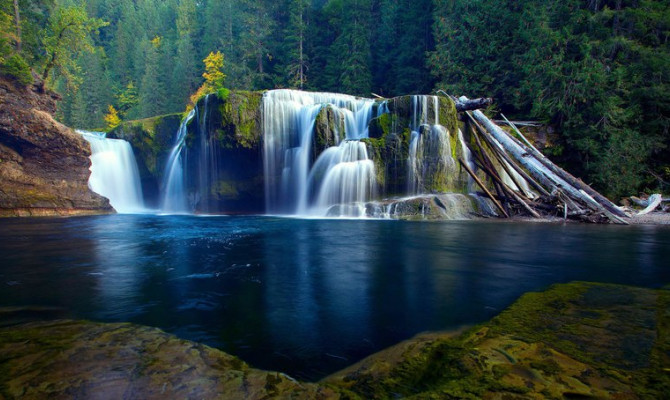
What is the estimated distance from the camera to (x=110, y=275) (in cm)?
568

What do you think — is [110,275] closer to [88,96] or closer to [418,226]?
[418,226]

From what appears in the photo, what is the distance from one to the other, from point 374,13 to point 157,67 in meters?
33.5

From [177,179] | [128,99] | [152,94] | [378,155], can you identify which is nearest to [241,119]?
[177,179]

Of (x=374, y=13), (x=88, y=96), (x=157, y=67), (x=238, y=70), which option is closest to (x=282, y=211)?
(x=238, y=70)

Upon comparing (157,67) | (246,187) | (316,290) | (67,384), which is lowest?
(316,290)

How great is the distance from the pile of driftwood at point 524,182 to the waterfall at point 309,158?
5.31m

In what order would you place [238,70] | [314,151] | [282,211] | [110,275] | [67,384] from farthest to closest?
1. [238,70]
2. [282,211]
3. [314,151]
4. [110,275]
5. [67,384]

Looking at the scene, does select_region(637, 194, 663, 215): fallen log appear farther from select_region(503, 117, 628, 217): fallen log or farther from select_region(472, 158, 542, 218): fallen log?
select_region(472, 158, 542, 218): fallen log

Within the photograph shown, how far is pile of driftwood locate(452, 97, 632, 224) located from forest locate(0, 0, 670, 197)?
402 centimetres

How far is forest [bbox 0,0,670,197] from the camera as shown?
17.4 m

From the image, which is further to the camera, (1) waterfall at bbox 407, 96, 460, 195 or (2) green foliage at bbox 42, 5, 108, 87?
(2) green foliage at bbox 42, 5, 108, 87

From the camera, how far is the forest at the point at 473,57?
57.1 feet

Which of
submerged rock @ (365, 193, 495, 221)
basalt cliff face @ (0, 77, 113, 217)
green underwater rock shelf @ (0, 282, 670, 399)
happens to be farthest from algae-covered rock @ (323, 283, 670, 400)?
basalt cliff face @ (0, 77, 113, 217)

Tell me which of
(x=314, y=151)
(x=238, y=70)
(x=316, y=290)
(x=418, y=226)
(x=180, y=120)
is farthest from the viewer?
(x=238, y=70)
